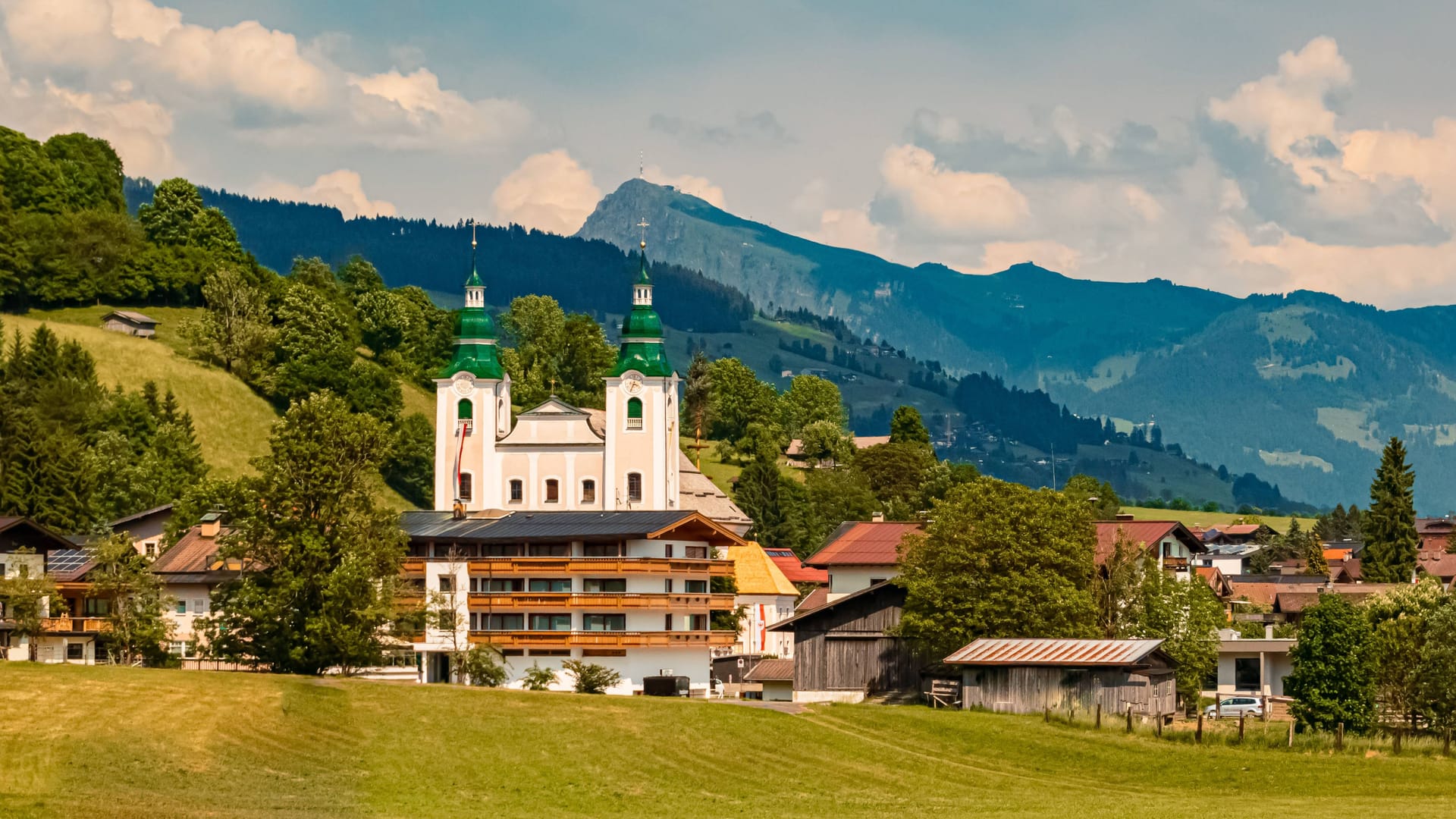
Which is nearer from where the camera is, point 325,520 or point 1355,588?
point 325,520

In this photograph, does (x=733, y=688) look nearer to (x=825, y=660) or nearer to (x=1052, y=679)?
(x=825, y=660)

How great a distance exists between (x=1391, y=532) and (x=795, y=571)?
147 ft

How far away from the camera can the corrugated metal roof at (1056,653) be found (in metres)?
79.2

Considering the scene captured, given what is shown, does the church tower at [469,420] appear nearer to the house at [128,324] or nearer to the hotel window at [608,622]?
the hotel window at [608,622]

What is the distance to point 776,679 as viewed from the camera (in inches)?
4122

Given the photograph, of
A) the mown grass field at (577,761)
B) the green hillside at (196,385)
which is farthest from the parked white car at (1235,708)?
the green hillside at (196,385)

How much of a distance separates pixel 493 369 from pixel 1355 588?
205ft

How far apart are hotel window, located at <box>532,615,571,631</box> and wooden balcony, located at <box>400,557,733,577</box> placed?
2.16 metres

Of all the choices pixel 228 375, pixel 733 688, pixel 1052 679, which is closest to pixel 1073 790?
pixel 1052 679

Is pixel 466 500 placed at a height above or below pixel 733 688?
above

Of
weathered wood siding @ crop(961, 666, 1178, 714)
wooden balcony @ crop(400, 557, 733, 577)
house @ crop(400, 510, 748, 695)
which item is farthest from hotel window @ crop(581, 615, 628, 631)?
weathered wood siding @ crop(961, 666, 1178, 714)

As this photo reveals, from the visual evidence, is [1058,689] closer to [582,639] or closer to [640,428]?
[582,639]

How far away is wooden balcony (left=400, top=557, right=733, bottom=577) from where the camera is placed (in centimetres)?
9725

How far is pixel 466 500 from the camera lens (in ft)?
489
